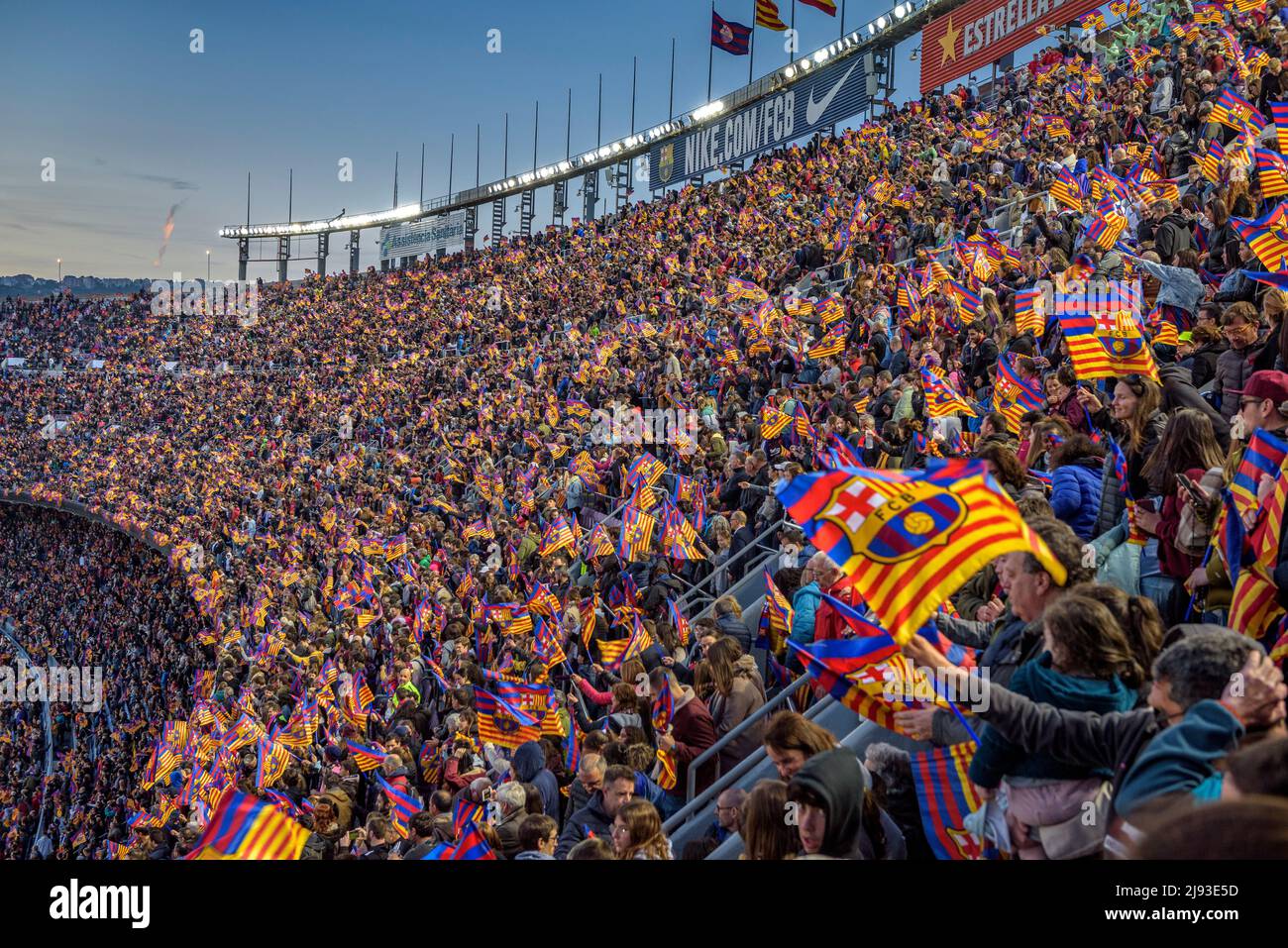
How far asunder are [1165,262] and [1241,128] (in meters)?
2.44

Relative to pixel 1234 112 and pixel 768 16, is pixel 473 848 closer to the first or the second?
pixel 1234 112

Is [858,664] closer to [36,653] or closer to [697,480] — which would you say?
[697,480]

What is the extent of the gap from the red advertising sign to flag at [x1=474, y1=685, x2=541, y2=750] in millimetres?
24469

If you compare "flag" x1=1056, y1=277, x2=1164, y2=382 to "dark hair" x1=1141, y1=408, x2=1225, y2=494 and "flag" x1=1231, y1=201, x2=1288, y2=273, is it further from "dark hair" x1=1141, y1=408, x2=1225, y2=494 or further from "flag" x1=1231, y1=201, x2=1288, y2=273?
"dark hair" x1=1141, y1=408, x2=1225, y2=494

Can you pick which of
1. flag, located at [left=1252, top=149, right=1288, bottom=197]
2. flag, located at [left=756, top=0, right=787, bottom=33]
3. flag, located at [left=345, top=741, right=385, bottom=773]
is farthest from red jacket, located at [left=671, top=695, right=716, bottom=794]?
flag, located at [left=756, top=0, right=787, bottom=33]

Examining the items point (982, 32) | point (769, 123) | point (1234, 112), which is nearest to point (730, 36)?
point (769, 123)

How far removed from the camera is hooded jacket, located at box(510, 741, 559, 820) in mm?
7133

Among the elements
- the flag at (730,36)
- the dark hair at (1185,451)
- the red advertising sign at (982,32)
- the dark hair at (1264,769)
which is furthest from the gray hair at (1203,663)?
the flag at (730,36)

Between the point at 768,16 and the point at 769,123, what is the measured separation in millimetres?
4002

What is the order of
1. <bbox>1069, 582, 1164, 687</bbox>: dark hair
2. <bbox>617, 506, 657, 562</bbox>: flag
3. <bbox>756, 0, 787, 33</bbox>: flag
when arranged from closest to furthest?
1. <bbox>1069, 582, 1164, 687</bbox>: dark hair
2. <bbox>617, 506, 657, 562</bbox>: flag
3. <bbox>756, 0, 787, 33</bbox>: flag

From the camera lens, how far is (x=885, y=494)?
13.7ft

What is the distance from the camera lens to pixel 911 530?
4066 millimetres

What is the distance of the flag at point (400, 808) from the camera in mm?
8086

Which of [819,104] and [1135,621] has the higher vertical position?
[819,104]
